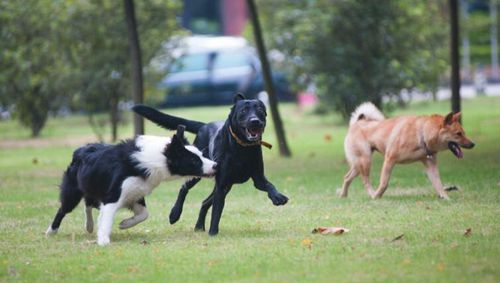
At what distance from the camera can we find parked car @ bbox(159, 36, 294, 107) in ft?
134

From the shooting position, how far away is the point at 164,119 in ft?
37.2

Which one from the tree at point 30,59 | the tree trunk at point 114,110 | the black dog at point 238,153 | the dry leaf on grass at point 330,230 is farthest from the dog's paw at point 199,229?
the tree at point 30,59

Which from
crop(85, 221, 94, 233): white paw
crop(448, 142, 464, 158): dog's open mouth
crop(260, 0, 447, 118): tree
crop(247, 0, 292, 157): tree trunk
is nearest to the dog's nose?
crop(85, 221, 94, 233): white paw

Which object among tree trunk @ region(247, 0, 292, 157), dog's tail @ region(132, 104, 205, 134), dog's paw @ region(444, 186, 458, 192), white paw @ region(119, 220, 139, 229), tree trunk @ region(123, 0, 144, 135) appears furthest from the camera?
tree trunk @ region(247, 0, 292, 157)

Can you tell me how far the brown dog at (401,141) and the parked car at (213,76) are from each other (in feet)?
86.6

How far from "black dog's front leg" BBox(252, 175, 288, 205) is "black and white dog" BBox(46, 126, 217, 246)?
0.49 metres

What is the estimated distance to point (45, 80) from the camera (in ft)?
93.5

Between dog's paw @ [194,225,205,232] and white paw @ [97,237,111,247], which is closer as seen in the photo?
white paw @ [97,237,111,247]

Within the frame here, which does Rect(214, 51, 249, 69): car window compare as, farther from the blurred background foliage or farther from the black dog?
the black dog

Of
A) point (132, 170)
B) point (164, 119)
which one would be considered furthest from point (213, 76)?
point (132, 170)

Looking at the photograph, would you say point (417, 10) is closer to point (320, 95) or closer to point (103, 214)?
point (320, 95)

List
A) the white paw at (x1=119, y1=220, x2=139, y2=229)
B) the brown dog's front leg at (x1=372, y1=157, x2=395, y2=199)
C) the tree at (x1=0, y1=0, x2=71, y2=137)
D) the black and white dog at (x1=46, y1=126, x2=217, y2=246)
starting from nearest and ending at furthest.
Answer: the black and white dog at (x1=46, y1=126, x2=217, y2=246), the white paw at (x1=119, y1=220, x2=139, y2=229), the brown dog's front leg at (x1=372, y1=157, x2=395, y2=199), the tree at (x1=0, y1=0, x2=71, y2=137)

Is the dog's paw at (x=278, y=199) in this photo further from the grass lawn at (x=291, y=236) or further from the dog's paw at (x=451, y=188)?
the dog's paw at (x=451, y=188)

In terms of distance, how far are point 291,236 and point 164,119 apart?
7.64 ft
